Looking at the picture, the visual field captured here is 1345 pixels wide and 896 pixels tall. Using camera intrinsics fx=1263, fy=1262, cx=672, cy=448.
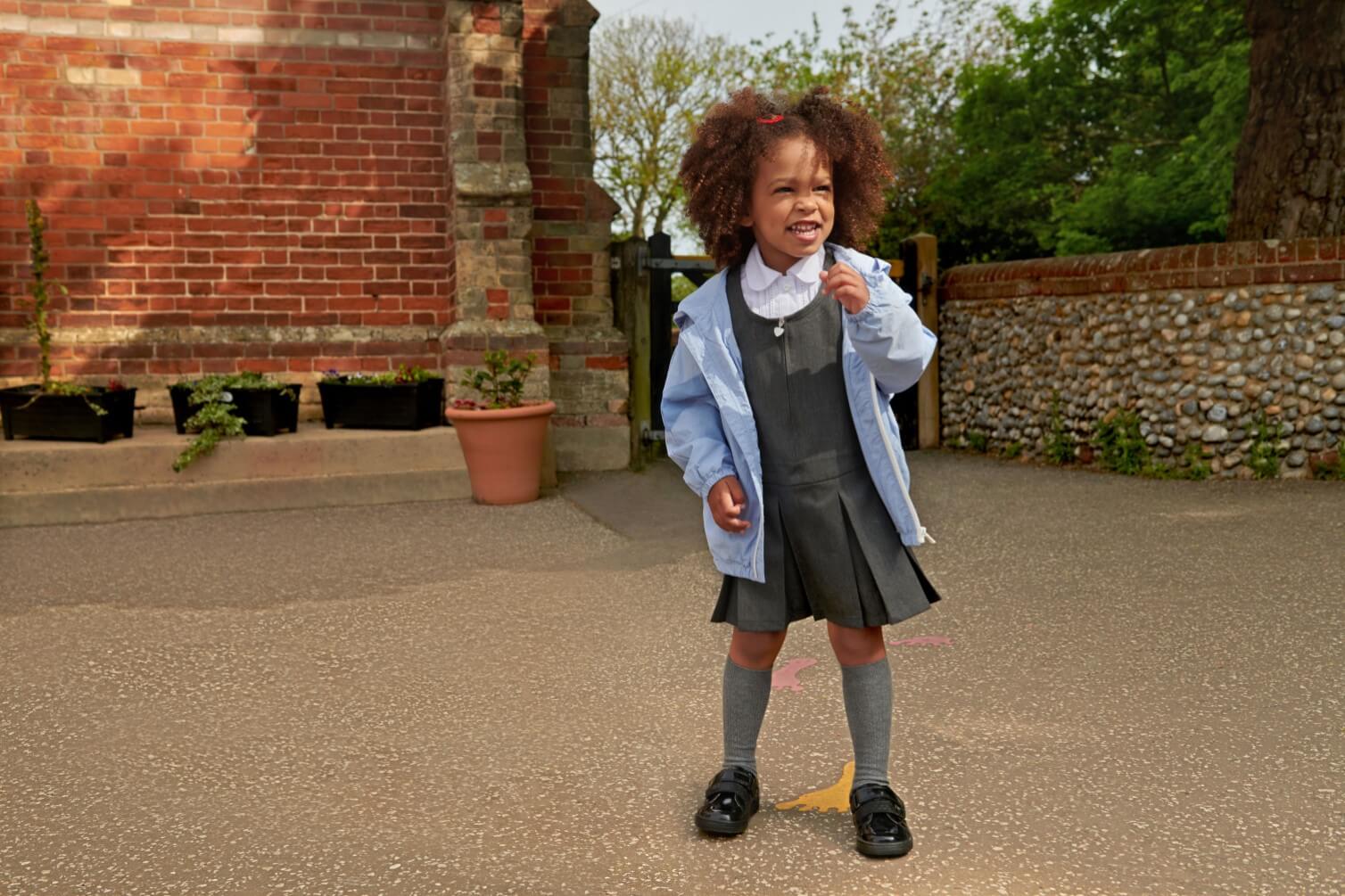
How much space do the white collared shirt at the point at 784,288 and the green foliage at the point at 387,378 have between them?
5.53 m

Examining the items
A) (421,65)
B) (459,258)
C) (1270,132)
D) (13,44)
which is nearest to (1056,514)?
(1270,132)

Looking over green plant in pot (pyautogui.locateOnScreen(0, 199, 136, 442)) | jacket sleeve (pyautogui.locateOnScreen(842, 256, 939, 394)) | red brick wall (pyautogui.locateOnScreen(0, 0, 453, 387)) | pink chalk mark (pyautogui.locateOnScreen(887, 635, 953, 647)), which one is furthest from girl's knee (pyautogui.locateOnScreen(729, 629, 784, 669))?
red brick wall (pyautogui.locateOnScreen(0, 0, 453, 387))

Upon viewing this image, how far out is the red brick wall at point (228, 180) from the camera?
27.1ft

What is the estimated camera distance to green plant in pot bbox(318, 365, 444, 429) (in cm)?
809

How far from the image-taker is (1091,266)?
878 cm

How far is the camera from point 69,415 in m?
7.62

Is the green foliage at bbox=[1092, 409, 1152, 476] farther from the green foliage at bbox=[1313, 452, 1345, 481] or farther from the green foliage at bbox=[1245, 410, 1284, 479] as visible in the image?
the green foliage at bbox=[1313, 452, 1345, 481]

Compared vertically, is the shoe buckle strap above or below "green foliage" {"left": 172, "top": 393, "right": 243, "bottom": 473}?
below

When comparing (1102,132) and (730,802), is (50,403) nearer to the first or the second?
(730,802)

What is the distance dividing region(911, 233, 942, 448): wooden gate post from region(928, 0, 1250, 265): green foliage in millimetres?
945

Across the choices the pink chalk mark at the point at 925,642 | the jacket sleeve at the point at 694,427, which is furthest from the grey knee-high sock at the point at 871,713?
the pink chalk mark at the point at 925,642

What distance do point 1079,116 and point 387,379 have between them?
10.00 meters

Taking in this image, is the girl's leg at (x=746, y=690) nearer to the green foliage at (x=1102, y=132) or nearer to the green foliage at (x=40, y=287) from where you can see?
the green foliage at (x=40, y=287)

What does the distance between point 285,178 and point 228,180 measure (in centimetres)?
37
